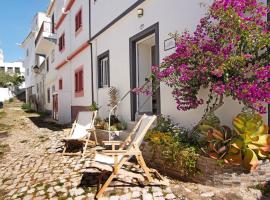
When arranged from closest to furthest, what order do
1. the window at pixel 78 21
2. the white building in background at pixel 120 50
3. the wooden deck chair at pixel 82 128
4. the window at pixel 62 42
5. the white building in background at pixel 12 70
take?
the white building in background at pixel 120 50, the wooden deck chair at pixel 82 128, the window at pixel 78 21, the window at pixel 62 42, the white building in background at pixel 12 70

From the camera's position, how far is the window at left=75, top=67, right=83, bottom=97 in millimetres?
13973

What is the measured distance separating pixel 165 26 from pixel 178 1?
2.29 feet

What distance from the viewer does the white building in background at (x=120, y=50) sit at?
22.0ft

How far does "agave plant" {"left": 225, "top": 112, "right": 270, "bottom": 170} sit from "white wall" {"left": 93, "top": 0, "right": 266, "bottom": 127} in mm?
698

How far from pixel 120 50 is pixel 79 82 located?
5540 mm

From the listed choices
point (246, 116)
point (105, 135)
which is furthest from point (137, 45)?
point (246, 116)

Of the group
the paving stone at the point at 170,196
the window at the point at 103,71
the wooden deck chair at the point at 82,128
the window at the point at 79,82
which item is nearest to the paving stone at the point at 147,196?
the paving stone at the point at 170,196

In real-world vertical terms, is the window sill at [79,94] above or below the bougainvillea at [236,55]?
below

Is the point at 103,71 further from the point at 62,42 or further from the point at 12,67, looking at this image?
the point at 12,67

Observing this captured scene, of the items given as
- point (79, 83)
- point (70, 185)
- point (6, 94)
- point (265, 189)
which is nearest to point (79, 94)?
point (79, 83)

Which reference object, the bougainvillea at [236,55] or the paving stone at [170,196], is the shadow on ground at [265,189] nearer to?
the bougainvillea at [236,55]

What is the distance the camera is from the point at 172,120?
690 centimetres

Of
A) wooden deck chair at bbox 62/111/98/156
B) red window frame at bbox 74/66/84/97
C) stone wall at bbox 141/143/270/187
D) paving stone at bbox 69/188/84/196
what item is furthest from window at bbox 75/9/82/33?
stone wall at bbox 141/143/270/187

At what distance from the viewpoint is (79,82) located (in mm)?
14445
